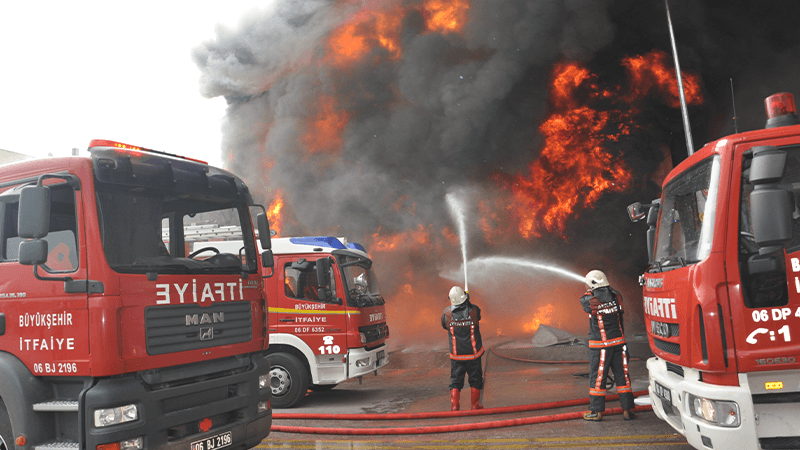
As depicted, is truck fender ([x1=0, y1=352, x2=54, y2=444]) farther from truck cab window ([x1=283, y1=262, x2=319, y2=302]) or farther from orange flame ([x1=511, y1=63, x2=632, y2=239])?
orange flame ([x1=511, y1=63, x2=632, y2=239])

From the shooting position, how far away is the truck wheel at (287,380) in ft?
25.6

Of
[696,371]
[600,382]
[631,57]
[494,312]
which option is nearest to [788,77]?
[631,57]

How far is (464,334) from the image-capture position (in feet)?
22.4

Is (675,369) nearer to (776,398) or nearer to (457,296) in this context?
(776,398)

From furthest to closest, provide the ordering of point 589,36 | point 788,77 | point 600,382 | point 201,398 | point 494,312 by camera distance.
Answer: point 494,312
point 589,36
point 788,77
point 600,382
point 201,398

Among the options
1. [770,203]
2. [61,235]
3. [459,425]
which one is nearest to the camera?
[770,203]

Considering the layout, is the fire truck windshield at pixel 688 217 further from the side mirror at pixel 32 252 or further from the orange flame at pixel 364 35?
the orange flame at pixel 364 35

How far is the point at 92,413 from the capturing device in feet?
11.2

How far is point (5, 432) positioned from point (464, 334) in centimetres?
480

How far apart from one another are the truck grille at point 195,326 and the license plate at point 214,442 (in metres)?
0.69

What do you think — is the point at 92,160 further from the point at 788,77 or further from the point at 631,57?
the point at 631,57

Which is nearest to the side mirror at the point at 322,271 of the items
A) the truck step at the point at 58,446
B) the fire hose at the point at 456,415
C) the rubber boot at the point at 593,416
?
the fire hose at the point at 456,415

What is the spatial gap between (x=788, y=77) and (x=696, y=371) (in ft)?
49.0

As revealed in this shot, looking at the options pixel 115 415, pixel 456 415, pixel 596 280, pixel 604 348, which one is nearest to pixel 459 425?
pixel 456 415
